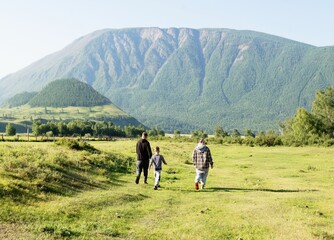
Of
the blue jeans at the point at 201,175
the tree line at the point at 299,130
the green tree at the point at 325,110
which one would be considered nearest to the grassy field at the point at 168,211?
the blue jeans at the point at 201,175

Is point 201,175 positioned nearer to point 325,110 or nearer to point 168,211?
point 168,211

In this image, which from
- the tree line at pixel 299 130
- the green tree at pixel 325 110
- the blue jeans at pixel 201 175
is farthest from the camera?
the green tree at pixel 325 110

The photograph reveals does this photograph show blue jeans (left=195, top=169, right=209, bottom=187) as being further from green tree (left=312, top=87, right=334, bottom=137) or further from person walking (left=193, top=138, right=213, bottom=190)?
green tree (left=312, top=87, right=334, bottom=137)

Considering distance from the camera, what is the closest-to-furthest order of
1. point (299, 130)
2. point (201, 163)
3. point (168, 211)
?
point (168, 211)
point (201, 163)
point (299, 130)

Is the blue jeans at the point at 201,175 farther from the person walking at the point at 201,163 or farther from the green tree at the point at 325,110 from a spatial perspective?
the green tree at the point at 325,110

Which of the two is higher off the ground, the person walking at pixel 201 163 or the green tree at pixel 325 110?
the green tree at pixel 325 110

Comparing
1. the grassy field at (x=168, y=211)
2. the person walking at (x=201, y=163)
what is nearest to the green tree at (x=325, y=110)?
the grassy field at (x=168, y=211)

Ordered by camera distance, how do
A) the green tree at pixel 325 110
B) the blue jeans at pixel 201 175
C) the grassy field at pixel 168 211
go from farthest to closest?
1. the green tree at pixel 325 110
2. the blue jeans at pixel 201 175
3. the grassy field at pixel 168 211

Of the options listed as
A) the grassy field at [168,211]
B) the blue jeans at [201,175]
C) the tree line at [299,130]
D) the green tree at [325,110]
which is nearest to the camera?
the grassy field at [168,211]

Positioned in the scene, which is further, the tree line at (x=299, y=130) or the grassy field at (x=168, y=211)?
the tree line at (x=299, y=130)

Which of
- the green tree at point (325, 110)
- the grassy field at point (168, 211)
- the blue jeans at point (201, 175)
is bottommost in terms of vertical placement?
the grassy field at point (168, 211)

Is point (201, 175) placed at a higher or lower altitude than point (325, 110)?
lower

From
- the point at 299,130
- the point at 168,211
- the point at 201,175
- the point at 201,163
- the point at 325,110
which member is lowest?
the point at 168,211

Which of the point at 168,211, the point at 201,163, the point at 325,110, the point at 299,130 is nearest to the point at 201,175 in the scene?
the point at 201,163
